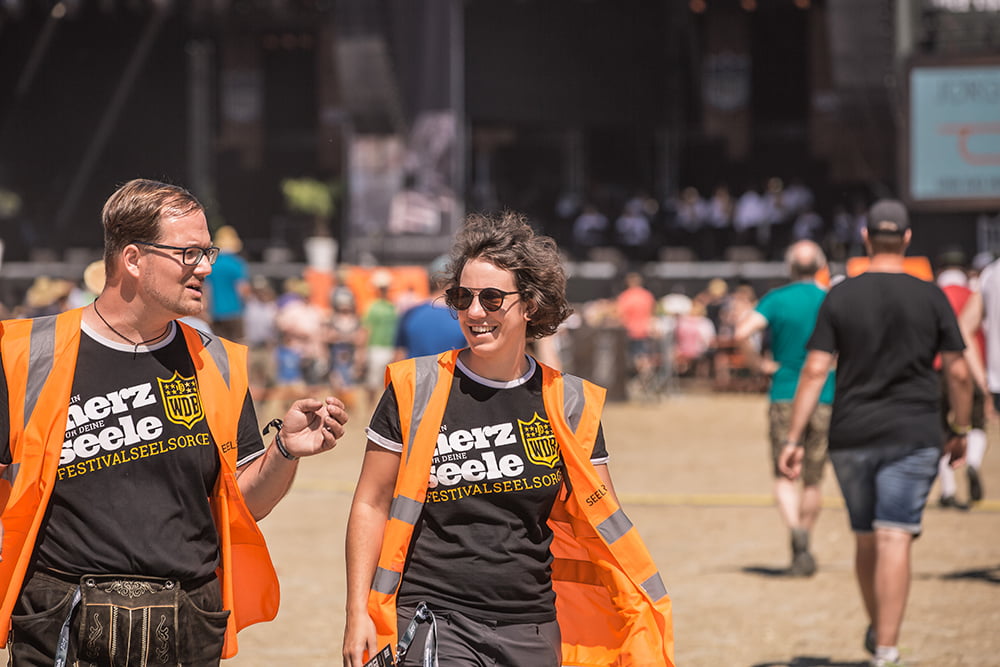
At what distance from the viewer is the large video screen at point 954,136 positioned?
60.0 ft

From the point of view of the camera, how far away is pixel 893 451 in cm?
570

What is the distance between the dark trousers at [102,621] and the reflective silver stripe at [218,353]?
519mm

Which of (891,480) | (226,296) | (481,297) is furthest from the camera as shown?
(226,296)

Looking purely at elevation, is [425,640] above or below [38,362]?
below

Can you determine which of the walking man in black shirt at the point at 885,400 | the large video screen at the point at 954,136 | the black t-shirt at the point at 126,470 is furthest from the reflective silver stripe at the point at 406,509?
the large video screen at the point at 954,136

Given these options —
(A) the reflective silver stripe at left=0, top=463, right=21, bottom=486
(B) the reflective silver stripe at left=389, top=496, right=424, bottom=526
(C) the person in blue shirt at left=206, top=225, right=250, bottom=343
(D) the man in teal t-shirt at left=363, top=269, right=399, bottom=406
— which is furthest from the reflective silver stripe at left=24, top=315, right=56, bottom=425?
(D) the man in teal t-shirt at left=363, top=269, right=399, bottom=406

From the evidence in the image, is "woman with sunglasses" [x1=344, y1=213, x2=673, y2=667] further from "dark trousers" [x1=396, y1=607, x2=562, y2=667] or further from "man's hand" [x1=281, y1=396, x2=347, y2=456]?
"man's hand" [x1=281, y1=396, x2=347, y2=456]

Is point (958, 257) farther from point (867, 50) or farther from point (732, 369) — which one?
point (867, 50)

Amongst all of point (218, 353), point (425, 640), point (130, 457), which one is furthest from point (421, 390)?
point (130, 457)

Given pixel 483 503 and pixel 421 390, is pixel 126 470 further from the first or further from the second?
pixel 483 503

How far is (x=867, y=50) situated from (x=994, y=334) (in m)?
18.2

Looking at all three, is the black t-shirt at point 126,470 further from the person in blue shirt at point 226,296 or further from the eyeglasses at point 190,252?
the person in blue shirt at point 226,296

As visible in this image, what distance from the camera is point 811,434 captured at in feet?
26.6

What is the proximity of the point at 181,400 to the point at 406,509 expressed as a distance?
2.00 feet
